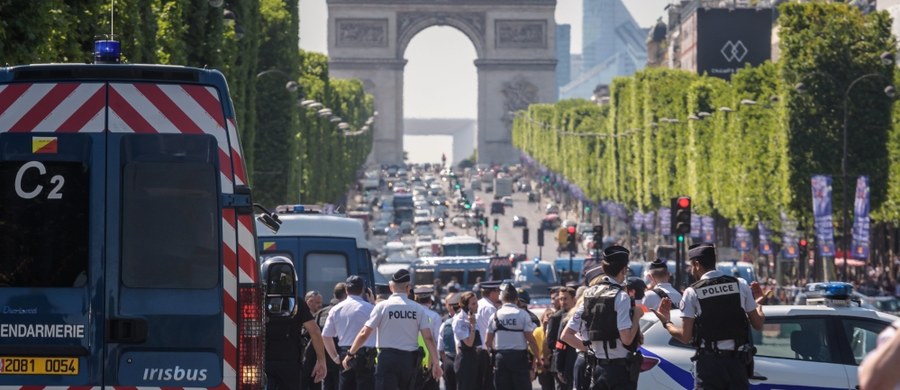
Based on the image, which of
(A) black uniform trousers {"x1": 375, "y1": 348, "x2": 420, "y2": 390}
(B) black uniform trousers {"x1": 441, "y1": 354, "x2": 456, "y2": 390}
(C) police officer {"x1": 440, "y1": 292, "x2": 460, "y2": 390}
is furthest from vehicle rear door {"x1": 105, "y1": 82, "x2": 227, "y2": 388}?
(C) police officer {"x1": 440, "y1": 292, "x2": 460, "y2": 390}

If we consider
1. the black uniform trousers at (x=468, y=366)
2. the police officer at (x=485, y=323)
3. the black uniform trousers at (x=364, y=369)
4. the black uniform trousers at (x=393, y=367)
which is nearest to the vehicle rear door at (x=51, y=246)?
the black uniform trousers at (x=393, y=367)

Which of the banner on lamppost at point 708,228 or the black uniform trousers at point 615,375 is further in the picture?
the banner on lamppost at point 708,228

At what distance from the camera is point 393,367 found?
17734mm

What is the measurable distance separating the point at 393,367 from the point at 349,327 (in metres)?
1.33

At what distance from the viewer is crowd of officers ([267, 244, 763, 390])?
14609mm

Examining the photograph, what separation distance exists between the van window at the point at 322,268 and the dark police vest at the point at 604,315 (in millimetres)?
10330

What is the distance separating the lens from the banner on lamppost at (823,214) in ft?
174

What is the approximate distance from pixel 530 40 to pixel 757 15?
7859 cm

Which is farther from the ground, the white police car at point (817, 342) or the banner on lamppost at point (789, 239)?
the white police car at point (817, 342)

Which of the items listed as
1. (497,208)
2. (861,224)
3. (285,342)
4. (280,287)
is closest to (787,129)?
(861,224)

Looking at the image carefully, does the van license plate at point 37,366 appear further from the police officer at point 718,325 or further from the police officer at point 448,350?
the police officer at point 448,350

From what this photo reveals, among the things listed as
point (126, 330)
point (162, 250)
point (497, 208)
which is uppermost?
point (162, 250)

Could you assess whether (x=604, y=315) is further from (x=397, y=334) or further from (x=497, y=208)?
(x=497, y=208)

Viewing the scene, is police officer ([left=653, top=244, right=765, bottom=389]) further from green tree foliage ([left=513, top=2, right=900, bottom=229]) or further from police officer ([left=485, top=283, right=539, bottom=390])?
green tree foliage ([left=513, top=2, right=900, bottom=229])
